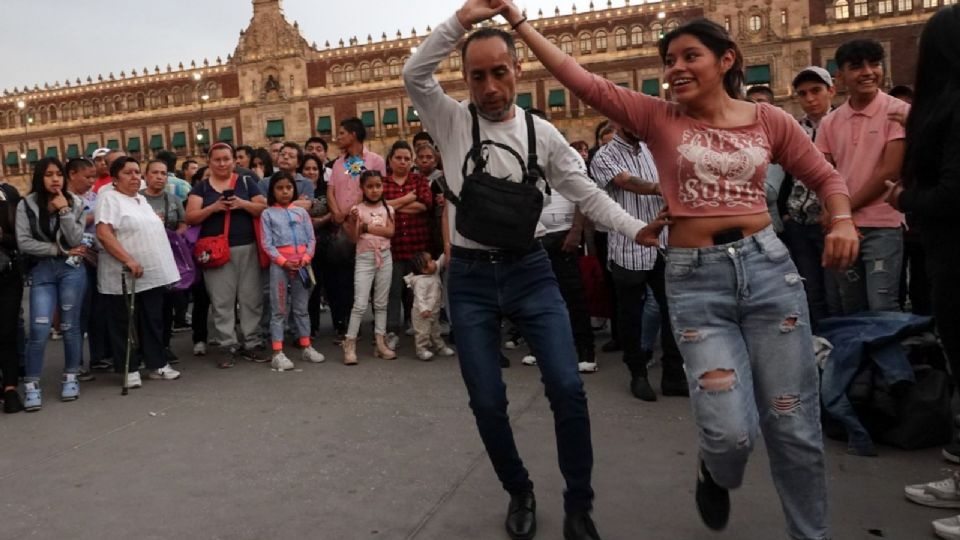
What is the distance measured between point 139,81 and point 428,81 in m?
52.8

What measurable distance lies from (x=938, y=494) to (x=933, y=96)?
149cm

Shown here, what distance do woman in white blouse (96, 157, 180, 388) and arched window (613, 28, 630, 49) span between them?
37.3 meters

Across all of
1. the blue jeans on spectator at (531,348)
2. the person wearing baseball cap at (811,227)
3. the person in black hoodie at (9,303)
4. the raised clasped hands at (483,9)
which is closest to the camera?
the raised clasped hands at (483,9)

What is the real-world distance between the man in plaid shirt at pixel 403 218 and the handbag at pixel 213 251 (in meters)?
1.38

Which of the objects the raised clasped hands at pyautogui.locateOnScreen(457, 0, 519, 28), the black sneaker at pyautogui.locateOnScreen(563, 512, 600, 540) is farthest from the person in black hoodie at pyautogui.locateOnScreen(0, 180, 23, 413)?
the black sneaker at pyautogui.locateOnScreen(563, 512, 600, 540)

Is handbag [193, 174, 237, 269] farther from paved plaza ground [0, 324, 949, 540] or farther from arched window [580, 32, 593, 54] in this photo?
arched window [580, 32, 593, 54]

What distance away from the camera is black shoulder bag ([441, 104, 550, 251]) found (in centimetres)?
251

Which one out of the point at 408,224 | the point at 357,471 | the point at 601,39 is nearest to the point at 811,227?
the point at 357,471

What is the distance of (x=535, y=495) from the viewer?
9.55 ft

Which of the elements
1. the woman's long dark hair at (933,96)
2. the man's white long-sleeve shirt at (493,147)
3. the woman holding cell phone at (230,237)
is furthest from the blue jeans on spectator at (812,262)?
the woman holding cell phone at (230,237)

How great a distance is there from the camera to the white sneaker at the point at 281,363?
18.1ft

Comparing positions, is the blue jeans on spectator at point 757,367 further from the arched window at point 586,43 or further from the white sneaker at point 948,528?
the arched window at point 586,43

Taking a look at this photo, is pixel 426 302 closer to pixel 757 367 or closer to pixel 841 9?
pixel 757 367

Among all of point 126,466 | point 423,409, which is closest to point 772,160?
point 423,409
